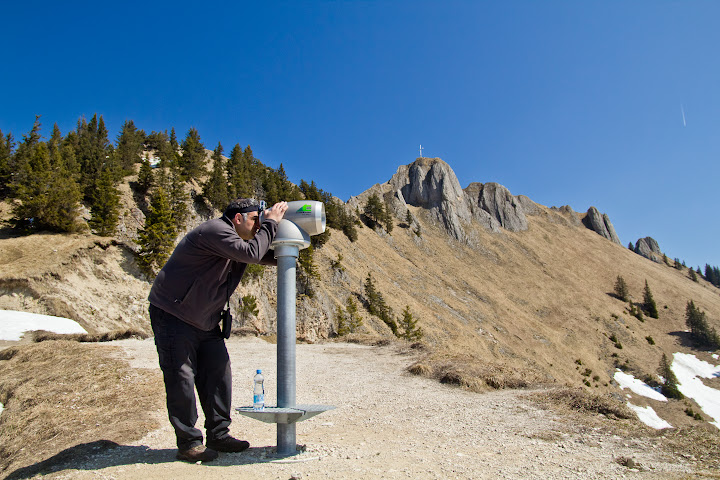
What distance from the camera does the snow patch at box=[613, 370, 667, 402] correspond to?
5353 centimetres

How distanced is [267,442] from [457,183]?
112167mm

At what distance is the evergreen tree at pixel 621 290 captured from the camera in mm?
85500

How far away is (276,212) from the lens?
4012mm

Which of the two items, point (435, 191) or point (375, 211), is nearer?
point (375, 211)

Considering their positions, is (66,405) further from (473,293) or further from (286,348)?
(473,293)

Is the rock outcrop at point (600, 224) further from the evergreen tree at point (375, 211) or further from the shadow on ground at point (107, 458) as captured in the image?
the shadow on ground at point (107, 458)

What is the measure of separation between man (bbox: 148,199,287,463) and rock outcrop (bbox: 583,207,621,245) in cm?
14374

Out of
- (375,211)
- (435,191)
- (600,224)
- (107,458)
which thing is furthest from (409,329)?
(600,224)

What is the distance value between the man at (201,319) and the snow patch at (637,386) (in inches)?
2595

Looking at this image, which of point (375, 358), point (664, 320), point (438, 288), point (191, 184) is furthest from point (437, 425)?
point (664, 320)

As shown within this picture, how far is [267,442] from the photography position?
4.50m

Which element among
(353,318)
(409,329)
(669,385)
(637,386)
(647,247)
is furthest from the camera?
(647,247)

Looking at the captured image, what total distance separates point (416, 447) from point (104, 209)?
1236 inches

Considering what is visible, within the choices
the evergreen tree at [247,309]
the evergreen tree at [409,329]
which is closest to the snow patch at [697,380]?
the evergreen tree at [409,329]
